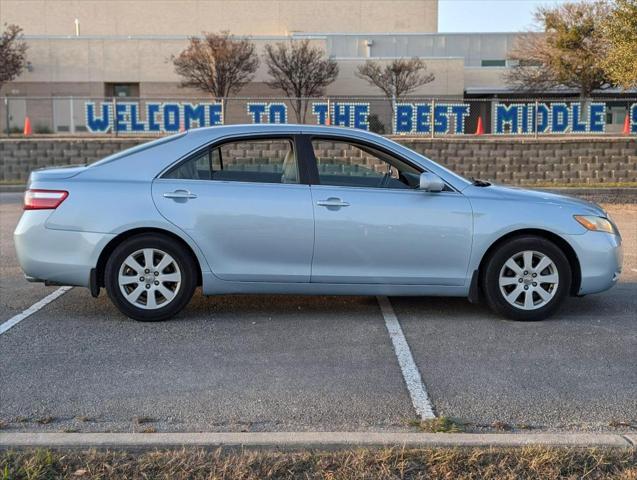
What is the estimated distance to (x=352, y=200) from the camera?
602 cm

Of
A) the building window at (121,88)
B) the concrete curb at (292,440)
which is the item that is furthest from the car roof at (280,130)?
the building window at (121,88)

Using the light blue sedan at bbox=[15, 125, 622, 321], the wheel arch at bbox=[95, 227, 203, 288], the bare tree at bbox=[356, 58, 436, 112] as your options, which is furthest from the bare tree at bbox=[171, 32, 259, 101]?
the wheel arch at bbox=[95, 227, 203, 288]

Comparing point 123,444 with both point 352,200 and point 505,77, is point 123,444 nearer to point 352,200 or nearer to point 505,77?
point 352,200

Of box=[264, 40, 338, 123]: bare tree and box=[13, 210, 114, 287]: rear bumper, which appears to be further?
box=[264, 40, 338, 123]: bare tree

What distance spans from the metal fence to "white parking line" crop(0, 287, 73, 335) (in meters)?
13.7

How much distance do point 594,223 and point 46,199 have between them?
4515 mm

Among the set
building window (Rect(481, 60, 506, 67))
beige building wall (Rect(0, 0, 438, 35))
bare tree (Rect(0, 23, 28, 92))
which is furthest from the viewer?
beige building wall (Rect(0, 0, 438, 35))

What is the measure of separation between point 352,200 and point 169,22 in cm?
4564

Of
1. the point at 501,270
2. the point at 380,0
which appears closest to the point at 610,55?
the point at 501,270

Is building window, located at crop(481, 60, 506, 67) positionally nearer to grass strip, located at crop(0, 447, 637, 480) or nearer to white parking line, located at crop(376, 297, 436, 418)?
white parking line, located at crop(376, 297, 436, 418)

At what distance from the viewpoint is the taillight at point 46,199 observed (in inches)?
234

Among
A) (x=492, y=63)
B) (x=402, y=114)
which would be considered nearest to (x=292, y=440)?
(x=402, y=114)

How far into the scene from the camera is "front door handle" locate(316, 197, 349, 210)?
19.7 feet

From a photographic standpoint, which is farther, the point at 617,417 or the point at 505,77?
the point at 505,77
